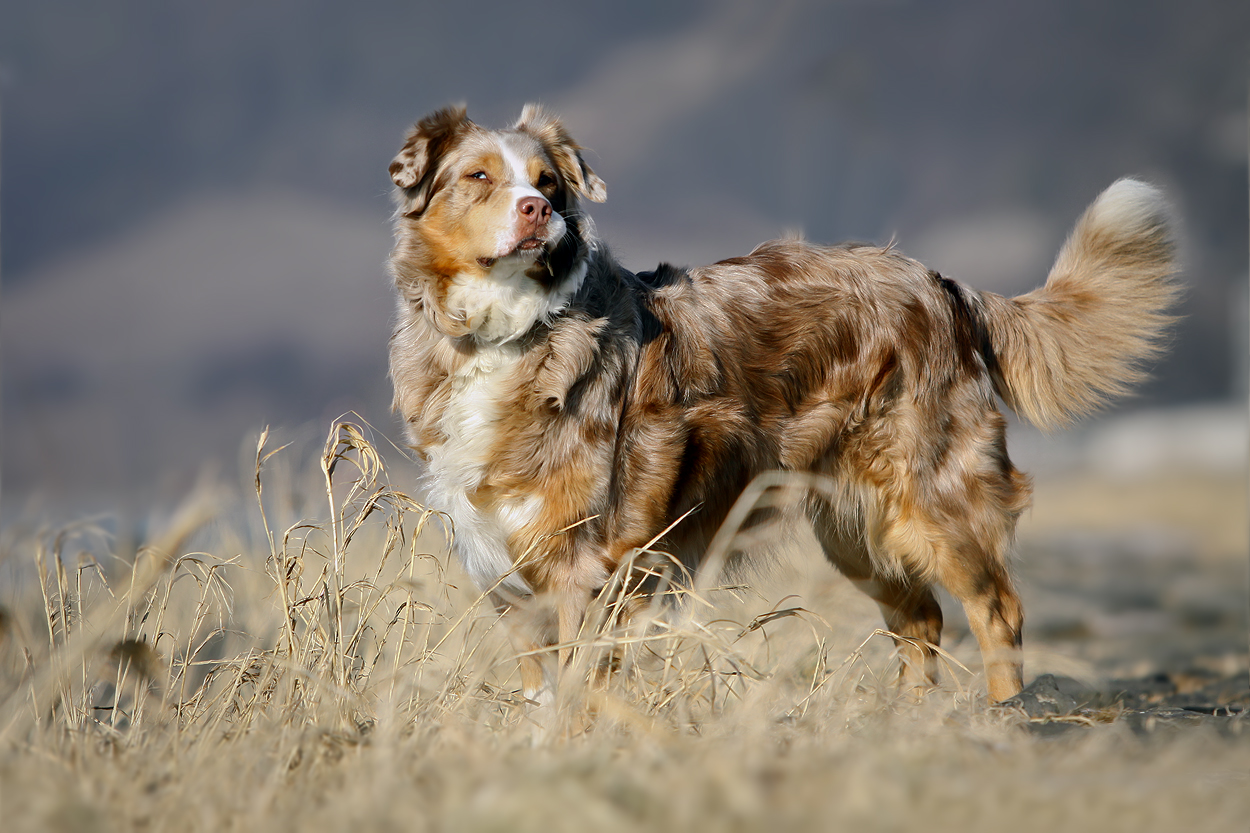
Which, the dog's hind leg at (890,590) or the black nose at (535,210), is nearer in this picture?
the black nose at (535,210)

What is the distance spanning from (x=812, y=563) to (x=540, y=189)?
314 cm

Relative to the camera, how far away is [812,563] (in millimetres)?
5680

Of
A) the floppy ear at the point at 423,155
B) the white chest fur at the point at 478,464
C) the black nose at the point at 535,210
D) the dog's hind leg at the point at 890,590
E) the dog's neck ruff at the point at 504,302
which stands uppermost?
the floppy ear at the point at 423,155

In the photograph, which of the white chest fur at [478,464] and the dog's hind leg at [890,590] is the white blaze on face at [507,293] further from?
the dog's hind leg at [890,590]

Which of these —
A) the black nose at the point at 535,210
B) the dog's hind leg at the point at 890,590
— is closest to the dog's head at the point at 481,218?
the black nose at the point at 535,210

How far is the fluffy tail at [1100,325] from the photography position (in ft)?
14.1

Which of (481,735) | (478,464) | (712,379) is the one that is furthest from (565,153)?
(481,735)

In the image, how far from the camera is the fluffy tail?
429cm

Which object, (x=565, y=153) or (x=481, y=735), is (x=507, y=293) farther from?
(x=481, y=735)

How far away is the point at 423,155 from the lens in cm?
340

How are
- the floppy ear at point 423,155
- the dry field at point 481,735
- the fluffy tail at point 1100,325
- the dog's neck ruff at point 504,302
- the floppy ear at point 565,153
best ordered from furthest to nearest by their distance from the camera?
the fluffy tail at point 1100,325 < the floppy ear at point 565,153 < the floppy ear at point 423,155 < the dog's neck ruff at point 504,302 < the dry field at point 481,735

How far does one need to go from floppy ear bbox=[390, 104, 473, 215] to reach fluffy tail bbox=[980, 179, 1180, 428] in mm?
2405

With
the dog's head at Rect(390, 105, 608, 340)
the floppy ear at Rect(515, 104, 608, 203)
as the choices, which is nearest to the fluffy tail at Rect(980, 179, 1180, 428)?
the floppy ear at Rect(515, 104, 608, 203)

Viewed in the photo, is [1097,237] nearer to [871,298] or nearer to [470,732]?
[871,298]
